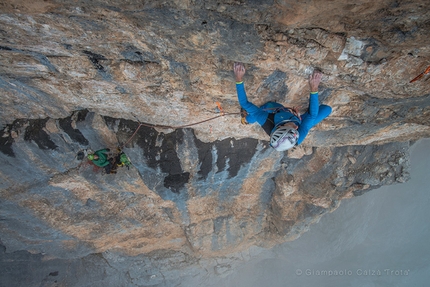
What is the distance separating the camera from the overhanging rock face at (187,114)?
228 centimetres

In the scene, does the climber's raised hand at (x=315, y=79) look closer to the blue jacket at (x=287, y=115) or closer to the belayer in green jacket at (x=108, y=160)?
the blue jacket at (x=287, y=115)

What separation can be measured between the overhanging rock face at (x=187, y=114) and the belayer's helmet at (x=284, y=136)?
53cm

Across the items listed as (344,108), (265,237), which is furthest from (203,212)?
(344,108)

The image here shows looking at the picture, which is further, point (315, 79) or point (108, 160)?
point (108, 160)

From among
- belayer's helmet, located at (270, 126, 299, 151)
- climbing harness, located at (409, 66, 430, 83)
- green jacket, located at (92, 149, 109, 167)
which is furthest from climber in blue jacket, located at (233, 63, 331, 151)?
green jacket, located at (92, 149, 109, 167)

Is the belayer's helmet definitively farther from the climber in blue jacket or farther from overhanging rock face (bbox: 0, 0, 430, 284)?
overhanging rock face (bbox: 0, 0, 430, 284)

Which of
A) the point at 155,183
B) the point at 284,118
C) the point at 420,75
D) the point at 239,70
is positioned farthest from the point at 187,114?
the point at 420,75

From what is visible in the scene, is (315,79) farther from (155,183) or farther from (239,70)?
(155,183)

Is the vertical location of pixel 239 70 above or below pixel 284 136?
above

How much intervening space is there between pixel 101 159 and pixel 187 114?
6.64ft

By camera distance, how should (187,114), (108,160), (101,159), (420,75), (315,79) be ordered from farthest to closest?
1. (108,160)
2. (101,159)
3. (187,114)
4. (315,79)
5. (420,75)

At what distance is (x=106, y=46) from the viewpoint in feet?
9.07

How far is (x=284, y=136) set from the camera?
11.2 feet

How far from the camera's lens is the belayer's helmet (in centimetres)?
341
